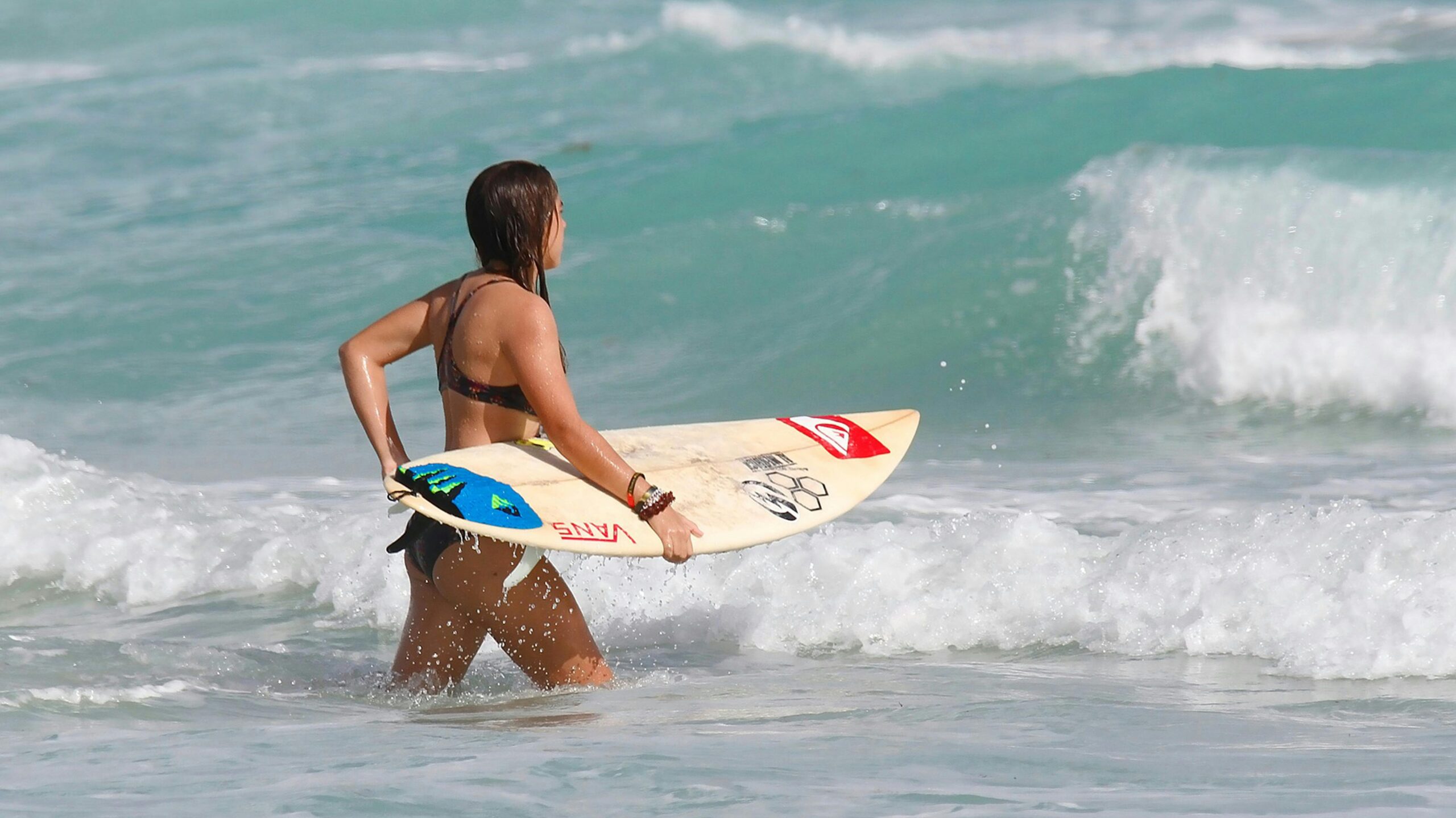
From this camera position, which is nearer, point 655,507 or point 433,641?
point 655,507

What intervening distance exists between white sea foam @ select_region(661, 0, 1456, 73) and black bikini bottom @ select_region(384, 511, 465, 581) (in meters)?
11.4

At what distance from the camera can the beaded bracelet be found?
3.54 m

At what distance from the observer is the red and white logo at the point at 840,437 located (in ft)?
14.6

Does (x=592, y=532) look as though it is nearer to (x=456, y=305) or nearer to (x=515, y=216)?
(x=456, y=305)

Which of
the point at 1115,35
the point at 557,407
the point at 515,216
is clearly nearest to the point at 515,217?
the point at 515,216

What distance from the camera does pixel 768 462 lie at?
4.24m

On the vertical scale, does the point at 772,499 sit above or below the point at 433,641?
above

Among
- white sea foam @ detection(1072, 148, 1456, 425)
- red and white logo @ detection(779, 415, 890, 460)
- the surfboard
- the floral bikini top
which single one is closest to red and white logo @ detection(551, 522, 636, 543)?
the surfboard

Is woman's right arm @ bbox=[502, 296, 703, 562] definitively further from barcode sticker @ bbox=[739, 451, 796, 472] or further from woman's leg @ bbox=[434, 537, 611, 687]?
barcode sticker @ bbox=[739, 451, 796, 472]

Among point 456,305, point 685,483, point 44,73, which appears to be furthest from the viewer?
point 44,73

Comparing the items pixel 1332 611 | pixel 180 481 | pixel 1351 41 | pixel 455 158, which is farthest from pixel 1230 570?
pixel 1351 41

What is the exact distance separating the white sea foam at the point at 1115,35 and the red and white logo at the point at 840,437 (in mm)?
10088

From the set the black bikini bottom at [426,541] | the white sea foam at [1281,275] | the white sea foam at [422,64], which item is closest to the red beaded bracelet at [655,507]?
the black bikini bottom at [426,541]

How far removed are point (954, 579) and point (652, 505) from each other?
1.64m
